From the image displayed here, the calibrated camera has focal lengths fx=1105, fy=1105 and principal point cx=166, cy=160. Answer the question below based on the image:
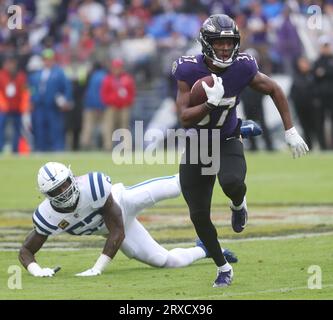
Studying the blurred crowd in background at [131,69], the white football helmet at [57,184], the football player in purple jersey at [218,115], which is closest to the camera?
the football player in purple jersey at [218,115]

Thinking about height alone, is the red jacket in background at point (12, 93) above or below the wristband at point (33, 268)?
above

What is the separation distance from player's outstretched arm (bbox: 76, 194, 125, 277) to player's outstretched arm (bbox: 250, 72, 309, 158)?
54.2 inches

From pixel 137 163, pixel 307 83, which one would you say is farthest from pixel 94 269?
pixel 307 83

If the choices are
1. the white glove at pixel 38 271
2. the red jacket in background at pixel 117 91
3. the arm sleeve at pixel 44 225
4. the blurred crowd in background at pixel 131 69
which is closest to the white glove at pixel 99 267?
the white glove at pixel 38 271

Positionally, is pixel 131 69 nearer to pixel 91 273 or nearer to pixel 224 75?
pixel 91 273

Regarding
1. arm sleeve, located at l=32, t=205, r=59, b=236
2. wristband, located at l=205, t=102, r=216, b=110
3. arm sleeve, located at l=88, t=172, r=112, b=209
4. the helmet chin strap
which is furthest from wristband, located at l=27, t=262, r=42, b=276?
the helmet chin strap

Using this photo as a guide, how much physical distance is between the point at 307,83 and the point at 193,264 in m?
10.7

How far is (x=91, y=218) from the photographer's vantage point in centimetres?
801

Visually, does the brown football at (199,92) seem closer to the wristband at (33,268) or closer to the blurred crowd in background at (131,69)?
the wristband at (33,268)

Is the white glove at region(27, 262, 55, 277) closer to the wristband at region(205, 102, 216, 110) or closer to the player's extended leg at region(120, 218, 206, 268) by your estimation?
the player's extended leg at region(120, 218, 206, 268)

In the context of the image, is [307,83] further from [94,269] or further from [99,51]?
[94,269]

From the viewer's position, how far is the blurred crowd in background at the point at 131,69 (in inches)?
747

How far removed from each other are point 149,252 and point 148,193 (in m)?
0.48

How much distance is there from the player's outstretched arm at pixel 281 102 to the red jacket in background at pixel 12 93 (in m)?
12.5
